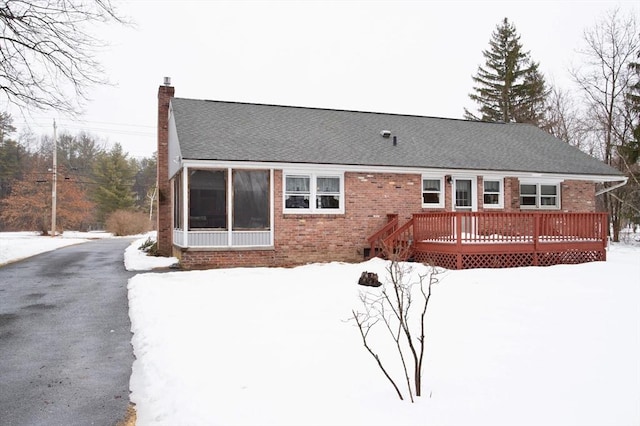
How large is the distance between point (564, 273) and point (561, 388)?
8.63m

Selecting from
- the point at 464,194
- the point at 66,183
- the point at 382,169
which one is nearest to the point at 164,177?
the point at 382,169

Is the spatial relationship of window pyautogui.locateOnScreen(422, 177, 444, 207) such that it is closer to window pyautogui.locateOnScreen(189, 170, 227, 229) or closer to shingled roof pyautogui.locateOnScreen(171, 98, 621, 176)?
shingled roof pyautogui.locateOnScreen(171, 98, 621, 176)

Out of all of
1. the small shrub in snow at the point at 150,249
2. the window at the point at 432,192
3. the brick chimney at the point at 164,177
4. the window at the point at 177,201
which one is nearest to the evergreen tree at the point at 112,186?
the small shrub in snow at the point at 150,249

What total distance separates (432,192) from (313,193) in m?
4.53

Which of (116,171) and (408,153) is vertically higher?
(116,171)

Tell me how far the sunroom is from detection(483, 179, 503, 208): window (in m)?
8.26

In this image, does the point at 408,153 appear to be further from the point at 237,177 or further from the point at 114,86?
the point at 114,86

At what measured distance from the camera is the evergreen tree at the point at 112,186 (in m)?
49.9

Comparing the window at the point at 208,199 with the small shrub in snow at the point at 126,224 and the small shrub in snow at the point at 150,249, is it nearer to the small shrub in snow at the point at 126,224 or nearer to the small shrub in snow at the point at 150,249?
the small shrub in snow at the point at 150,249

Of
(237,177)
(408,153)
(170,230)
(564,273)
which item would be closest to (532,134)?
(408,153)

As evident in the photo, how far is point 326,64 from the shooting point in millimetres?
102250

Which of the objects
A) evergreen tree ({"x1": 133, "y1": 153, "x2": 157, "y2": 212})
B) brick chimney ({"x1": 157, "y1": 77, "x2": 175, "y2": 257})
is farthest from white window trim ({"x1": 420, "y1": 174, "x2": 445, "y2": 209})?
evergreen tree ({"x1": 133, "y1": 153, "x2": 157, "y2": 212})

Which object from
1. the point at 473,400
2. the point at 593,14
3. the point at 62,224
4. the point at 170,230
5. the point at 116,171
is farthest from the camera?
the point at 116,171

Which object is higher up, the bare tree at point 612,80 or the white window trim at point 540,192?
the bare tree at point 612,80
